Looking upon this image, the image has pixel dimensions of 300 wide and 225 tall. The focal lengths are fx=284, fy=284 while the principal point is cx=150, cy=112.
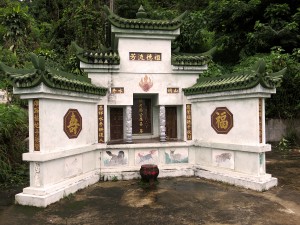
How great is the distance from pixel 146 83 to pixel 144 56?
941 mm

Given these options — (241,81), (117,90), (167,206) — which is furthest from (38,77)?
(241,81)

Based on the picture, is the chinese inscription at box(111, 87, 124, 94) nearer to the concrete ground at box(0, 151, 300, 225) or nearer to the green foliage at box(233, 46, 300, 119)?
the concrete ground at box(0, 151, 300, 225)

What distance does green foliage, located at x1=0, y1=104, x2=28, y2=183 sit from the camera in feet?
29.0

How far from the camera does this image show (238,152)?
27.6 feet

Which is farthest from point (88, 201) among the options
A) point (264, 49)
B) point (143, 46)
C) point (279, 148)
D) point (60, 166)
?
point (264, 49)

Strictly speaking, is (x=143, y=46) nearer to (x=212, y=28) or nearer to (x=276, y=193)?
(x=276, y=193)

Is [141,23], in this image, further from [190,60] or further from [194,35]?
[194,35]

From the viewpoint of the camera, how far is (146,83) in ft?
32.2

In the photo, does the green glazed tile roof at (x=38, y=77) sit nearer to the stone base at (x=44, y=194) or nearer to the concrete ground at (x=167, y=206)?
the stone base at (x=44, y=194)

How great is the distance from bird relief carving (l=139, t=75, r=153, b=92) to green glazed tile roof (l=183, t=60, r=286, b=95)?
4.53ft

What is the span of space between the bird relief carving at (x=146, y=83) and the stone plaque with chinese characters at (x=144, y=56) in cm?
64

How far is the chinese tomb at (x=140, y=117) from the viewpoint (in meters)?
6.96

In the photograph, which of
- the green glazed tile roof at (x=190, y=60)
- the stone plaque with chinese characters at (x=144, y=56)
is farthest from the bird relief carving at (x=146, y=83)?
the green glazed tile roof at (x=190, y=60)

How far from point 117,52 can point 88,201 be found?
5.14 metres
